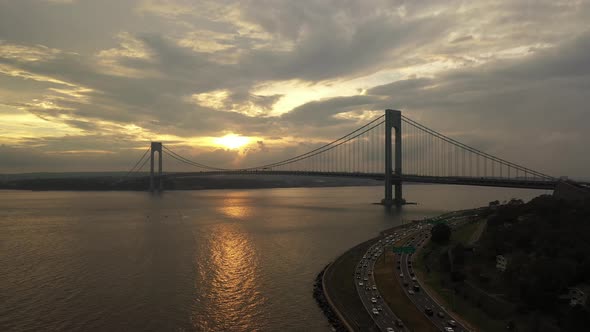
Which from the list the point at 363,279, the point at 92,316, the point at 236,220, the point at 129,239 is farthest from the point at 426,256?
the point at 236,220

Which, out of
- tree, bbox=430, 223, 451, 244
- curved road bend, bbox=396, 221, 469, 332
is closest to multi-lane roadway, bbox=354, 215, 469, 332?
curved road bend, bbox=396, 221, 469, 332

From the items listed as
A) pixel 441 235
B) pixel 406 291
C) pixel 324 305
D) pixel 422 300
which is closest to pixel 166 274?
pixel 324 305

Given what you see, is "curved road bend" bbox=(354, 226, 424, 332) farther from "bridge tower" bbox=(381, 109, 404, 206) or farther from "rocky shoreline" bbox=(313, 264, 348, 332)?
"bridge tower" bbox=(381, 109, 404, 206)

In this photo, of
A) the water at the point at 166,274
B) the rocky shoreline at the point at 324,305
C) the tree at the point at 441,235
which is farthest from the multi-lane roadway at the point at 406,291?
the water at the point at 166,274

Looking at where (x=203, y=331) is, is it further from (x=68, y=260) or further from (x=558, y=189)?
(x=558, y=189)

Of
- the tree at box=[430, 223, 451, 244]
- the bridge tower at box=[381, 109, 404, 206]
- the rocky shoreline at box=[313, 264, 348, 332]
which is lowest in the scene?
the rocky shoreline at box=[313, 264, 348, 332]

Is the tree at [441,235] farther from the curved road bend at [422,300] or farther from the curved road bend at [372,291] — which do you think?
the curved road bend at [422,300]

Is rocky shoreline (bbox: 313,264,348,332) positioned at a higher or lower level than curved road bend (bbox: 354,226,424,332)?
lower

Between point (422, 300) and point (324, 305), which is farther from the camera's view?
point (324, 305)

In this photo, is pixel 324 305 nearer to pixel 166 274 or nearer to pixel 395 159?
pixel 166 274
